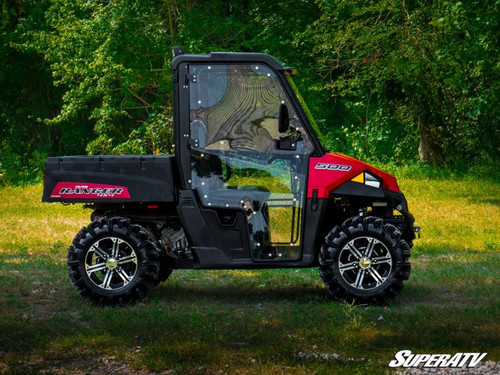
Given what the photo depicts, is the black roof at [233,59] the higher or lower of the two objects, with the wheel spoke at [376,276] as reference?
higher

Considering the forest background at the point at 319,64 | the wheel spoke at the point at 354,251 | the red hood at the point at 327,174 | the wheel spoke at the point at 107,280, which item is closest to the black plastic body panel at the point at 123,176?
the wheel spoke at the point at 107,280

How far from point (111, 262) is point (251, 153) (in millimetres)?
1627

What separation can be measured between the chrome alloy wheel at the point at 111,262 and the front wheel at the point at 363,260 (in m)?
1.78

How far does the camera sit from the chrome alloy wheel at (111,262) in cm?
908

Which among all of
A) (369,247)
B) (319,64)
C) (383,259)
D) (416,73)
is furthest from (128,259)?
(319,64)

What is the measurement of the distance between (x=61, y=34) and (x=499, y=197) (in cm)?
1282

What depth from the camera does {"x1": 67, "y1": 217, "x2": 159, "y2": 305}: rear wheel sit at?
9.05m

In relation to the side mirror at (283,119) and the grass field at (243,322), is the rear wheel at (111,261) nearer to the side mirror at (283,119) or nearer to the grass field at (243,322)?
the grass field at (243,322)

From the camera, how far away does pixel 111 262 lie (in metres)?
9.07

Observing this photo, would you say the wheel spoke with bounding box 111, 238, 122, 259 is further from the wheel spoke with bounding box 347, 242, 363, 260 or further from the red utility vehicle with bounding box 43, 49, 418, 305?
the wheel spoke with bounding box 347, 242, 363, 260

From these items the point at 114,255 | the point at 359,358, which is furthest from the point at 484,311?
the point at 114,255

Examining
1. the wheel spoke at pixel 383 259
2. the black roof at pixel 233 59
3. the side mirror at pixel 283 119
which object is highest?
the black roof at pixel 233 59

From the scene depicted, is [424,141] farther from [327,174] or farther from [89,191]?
[89,191]

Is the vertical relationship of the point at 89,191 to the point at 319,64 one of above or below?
below
